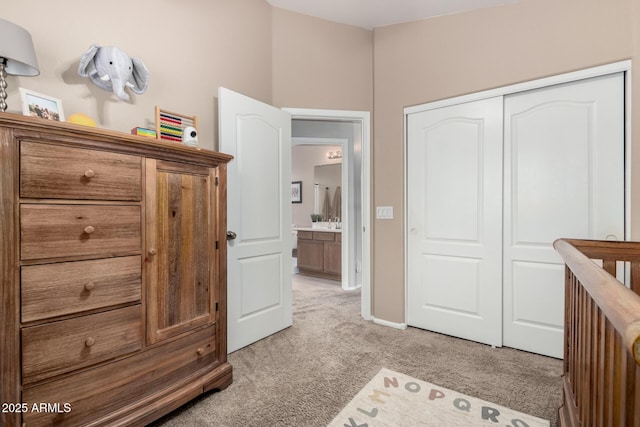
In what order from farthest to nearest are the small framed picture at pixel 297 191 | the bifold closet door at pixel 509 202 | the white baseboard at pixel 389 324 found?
the small framed picture at pixel 297 191
the white baseboard at pixel 389 324
the bifold closet door at pixel 509 202

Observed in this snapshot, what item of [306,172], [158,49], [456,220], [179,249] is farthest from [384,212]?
[306,172]

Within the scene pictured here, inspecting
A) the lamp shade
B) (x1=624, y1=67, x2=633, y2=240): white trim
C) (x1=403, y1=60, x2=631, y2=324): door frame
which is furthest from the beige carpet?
the lamp shade

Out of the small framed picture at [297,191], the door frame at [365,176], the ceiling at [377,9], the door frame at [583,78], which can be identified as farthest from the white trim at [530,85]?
the small framed picture at [297,191]

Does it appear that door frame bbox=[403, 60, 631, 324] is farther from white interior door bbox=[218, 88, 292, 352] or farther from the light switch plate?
white interior door bbox=[218, 88, 292, 352]

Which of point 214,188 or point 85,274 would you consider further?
point 214,188

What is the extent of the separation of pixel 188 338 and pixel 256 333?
919 millimetres

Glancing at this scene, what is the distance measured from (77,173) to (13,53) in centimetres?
56

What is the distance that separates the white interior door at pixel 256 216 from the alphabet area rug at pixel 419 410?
105 centimetres

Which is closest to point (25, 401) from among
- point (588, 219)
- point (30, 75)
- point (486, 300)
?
point (30, 75)

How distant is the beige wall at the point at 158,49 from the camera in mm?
1577

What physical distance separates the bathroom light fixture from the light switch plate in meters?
2.48

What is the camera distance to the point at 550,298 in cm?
227

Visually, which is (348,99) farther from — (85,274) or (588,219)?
(85,274)

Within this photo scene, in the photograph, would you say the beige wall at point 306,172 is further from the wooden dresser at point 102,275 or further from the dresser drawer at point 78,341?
the dresser drawer at point 78,341
